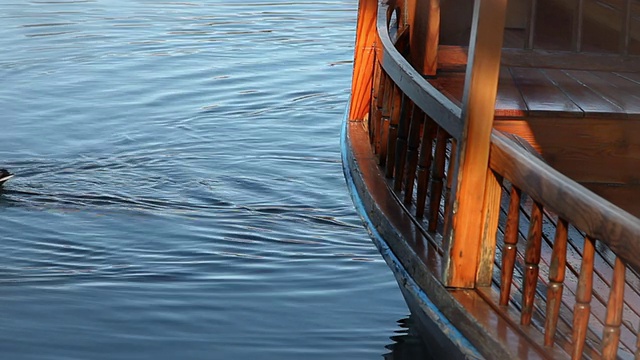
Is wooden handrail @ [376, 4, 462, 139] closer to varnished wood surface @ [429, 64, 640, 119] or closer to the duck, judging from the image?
varnished wood surface @ [429, 64, 640, 119]

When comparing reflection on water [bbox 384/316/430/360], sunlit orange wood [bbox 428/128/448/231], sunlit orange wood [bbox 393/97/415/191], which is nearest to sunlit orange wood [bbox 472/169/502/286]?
sunlit orange wood [bbox 428/128/448/231]

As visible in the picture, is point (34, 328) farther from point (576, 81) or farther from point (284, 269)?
point (576, 81)

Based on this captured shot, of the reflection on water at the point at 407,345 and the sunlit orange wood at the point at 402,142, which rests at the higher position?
the sunlit orange wood at the point at 402,142

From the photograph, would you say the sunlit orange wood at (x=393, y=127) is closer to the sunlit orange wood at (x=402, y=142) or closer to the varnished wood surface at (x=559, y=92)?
the sunlit orange wood at (x=402, y=142)

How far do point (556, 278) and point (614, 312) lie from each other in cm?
34

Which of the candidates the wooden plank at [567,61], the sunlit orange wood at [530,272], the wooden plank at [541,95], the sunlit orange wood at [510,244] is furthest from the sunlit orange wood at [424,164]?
the wooden plank at [567,61]

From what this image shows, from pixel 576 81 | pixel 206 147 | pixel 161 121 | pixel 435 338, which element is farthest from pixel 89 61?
pixel 435 338

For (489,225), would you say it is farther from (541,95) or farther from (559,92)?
(559,92)

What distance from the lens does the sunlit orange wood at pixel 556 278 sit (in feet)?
9.91

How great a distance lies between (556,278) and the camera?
3059mm

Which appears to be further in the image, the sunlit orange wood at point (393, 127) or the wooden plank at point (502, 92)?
the wooden plank at point (502, 92)

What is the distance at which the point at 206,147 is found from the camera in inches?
394

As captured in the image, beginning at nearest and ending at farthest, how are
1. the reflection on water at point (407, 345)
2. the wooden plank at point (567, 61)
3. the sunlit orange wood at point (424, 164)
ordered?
1. the sunlit orange wood at point (424, 164)
2. the reflection on water at point (407, 345)
3. the wooden plank at point (567, 61)

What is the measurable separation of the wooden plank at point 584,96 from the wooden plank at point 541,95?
0.03 m
